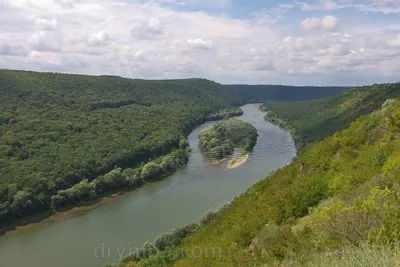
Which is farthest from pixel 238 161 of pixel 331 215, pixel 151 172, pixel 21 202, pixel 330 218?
pixel 330 218

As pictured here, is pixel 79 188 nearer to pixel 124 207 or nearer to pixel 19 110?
pixel 124 207

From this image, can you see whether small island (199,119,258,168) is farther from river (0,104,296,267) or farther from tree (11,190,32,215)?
tree (11,190,32,215)

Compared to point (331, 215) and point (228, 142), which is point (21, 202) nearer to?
point (331, 215)

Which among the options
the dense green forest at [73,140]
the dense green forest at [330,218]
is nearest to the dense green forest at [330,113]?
the dense green forest at [73,140]

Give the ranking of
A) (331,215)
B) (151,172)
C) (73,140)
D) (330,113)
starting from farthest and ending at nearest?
(330,113)
(73,140)
(151,172)
(331,215)

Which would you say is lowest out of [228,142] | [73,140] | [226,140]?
[228,142]

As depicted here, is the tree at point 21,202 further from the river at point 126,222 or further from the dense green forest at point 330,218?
the dense green forest at point 330,218
